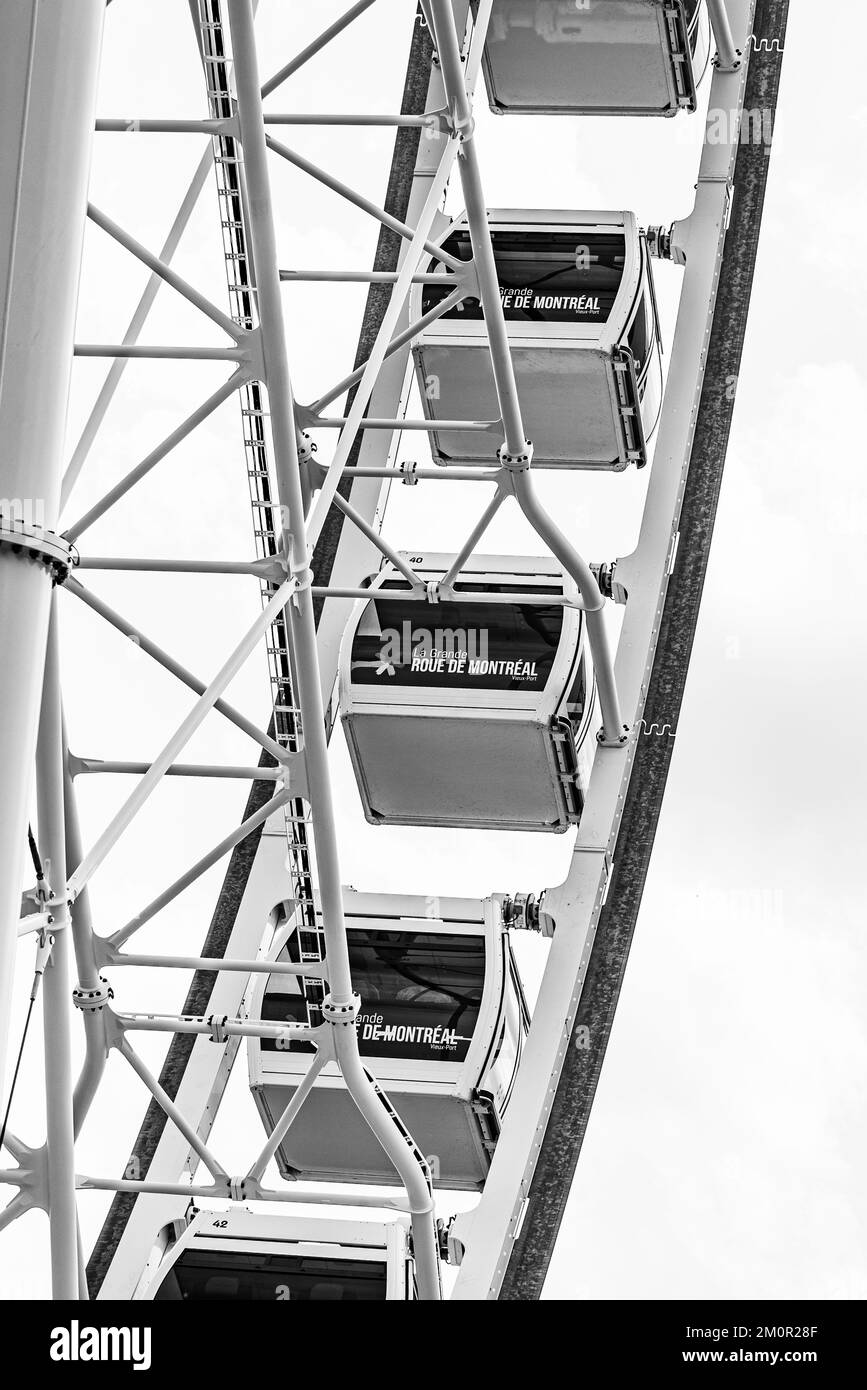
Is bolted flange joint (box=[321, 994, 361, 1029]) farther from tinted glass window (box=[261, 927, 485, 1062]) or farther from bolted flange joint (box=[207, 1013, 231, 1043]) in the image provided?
tinted glass window (box=[261, 927, 485, 1062])

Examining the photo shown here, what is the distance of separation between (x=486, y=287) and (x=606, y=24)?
6272 mm

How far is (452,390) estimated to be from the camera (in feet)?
49.8

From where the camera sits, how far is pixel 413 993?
1244 cm

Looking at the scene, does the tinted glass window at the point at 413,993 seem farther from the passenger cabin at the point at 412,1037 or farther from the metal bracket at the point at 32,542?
the metal bracket at the point at 32,542

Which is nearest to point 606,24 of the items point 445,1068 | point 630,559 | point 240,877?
point 630,559

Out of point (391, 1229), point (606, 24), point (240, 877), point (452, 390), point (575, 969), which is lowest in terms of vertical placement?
point (391, 1229)

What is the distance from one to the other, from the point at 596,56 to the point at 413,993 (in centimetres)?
727

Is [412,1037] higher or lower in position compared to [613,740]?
lower

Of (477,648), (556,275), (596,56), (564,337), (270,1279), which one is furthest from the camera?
(596,56)

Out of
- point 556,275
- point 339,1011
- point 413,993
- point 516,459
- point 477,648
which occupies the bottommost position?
point 339,1011

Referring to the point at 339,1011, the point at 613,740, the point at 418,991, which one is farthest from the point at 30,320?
the point at 613,740

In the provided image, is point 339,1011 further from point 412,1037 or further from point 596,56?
point 596,56

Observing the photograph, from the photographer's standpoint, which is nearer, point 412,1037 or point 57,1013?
point 57,1013

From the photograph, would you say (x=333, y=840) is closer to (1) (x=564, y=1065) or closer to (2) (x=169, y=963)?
(2) (x=169, y=963)
